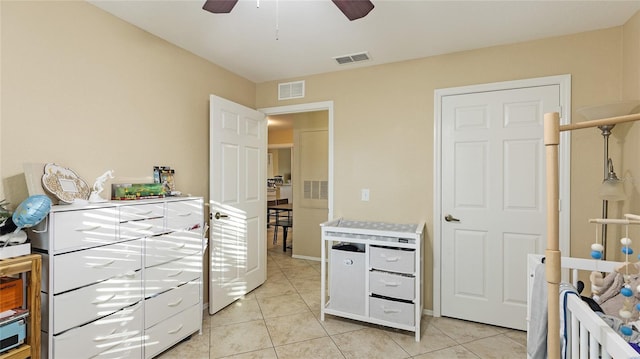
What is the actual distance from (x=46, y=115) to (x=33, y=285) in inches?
38.0

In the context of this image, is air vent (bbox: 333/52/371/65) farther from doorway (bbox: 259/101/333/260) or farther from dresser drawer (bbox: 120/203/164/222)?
dresser drawer (bbox: 120/203/164/222)

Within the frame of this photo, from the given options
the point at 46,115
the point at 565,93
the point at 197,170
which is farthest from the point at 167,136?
the point at 565,93

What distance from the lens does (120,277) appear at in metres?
1.83

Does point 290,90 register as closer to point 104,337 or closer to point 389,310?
point 389,310

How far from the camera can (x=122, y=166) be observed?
85.6 inches

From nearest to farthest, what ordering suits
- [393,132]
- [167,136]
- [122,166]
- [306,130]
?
[122,166] < [167,136] < [393,132] < [306,130]

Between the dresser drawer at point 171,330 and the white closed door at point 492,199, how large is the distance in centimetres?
218

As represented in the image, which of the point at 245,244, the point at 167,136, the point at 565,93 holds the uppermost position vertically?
the point at 565,93

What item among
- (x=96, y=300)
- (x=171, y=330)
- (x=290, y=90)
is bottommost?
(x=171, y=330)

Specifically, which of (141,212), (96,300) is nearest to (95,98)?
(141,212)

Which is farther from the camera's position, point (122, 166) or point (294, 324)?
point (294, 324)

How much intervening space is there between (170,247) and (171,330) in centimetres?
60

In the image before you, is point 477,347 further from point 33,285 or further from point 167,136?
point 167,136

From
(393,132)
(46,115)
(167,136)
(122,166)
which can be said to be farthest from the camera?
(393,132)
